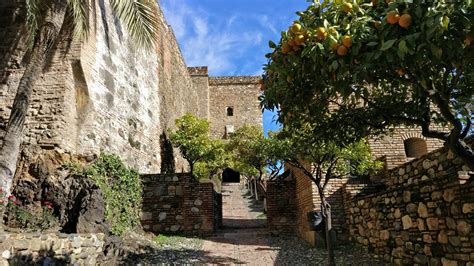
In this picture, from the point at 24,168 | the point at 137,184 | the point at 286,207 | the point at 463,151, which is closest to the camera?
the point at 463,151

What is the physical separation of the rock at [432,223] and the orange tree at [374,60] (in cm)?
165

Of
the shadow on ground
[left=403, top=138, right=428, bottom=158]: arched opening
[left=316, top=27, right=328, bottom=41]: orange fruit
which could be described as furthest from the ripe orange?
[left=403, top=138, right=428, bottom=158]: arched opening

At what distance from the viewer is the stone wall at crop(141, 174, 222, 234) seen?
33.4 feet

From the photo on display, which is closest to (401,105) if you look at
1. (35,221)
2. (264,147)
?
(264,147)

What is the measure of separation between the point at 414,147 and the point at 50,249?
868 centimetres

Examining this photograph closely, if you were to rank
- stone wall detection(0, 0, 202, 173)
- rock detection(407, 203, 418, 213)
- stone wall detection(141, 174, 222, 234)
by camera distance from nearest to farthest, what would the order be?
rock detection(407, 203, 418, 213)
stone wall detection(0, 0, 202, 173)
stone wall detection(141, 174, 222, 234)

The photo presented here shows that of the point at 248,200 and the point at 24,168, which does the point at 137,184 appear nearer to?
the point at 24,168

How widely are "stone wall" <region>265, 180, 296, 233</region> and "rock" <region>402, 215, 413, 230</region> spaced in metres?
5.17

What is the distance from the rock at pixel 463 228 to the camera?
394 cm

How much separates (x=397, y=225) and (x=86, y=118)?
6676mm

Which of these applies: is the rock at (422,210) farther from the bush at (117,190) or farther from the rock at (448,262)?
the bush at (117,190)

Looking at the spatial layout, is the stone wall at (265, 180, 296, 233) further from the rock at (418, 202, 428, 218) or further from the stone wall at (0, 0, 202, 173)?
the rock at (418, 202, 428, 218)

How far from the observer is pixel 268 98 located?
10.4 feet

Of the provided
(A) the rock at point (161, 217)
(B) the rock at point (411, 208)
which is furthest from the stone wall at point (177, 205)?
(B) the rock at point (411, 208)
